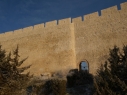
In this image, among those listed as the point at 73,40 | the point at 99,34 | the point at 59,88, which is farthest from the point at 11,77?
the point at 73,40

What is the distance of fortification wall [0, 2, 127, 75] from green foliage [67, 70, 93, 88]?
51.0 inches

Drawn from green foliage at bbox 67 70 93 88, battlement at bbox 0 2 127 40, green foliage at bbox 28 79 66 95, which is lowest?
green foliage at bbox 28 79 66 95

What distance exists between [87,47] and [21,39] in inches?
289

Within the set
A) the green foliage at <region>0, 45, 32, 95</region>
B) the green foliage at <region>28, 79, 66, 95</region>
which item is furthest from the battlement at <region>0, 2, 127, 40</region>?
the green foliage at <region>0, 45, 32, 95</region>

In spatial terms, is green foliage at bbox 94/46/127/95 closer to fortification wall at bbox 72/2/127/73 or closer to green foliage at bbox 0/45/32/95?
green foliage at bbox 0/45/32/95

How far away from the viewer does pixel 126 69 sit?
7.59 m

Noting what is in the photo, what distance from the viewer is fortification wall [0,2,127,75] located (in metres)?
14.4

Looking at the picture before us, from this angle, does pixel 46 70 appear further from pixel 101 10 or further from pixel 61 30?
pixel 101 10

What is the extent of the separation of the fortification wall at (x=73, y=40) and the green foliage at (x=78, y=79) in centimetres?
129

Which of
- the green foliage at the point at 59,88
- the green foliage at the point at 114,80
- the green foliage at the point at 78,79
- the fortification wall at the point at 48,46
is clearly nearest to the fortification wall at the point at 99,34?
the fortification wall at the point at 48,46

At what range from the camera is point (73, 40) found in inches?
628

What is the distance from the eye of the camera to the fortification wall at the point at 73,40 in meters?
14.4

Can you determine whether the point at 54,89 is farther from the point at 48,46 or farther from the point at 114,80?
the point at 48,46

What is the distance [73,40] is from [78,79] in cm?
445
